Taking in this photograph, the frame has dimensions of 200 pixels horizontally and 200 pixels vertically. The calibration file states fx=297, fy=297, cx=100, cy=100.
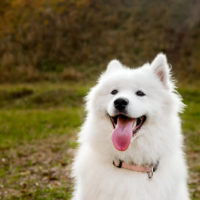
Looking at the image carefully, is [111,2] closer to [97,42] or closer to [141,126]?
[97,42]

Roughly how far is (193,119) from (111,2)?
13654 mm

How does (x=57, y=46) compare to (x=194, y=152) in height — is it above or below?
above

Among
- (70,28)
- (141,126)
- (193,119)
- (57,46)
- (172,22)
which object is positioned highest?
(172,22)

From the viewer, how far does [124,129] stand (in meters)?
2.97

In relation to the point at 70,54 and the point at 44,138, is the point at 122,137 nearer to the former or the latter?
the point at 44,138

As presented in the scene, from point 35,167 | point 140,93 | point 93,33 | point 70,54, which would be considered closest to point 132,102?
point 140,93

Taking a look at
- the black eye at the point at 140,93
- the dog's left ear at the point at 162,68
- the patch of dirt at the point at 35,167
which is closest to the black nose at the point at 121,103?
the black eye at the point at 140,93

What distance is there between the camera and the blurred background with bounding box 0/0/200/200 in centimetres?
931

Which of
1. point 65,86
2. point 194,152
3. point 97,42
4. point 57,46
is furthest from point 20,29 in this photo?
point 194,152

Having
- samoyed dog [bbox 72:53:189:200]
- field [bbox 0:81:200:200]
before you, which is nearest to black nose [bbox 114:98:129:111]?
samoyed dog [bbox 72:53:189:200]

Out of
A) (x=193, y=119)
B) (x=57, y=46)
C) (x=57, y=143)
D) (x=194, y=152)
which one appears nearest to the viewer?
(x=194, y=152)

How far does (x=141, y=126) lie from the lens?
309cm

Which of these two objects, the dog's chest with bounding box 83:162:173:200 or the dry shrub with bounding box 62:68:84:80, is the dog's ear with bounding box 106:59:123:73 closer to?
the dog's chest with bounding box 83:162:173:200

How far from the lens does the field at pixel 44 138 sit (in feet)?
16.1
